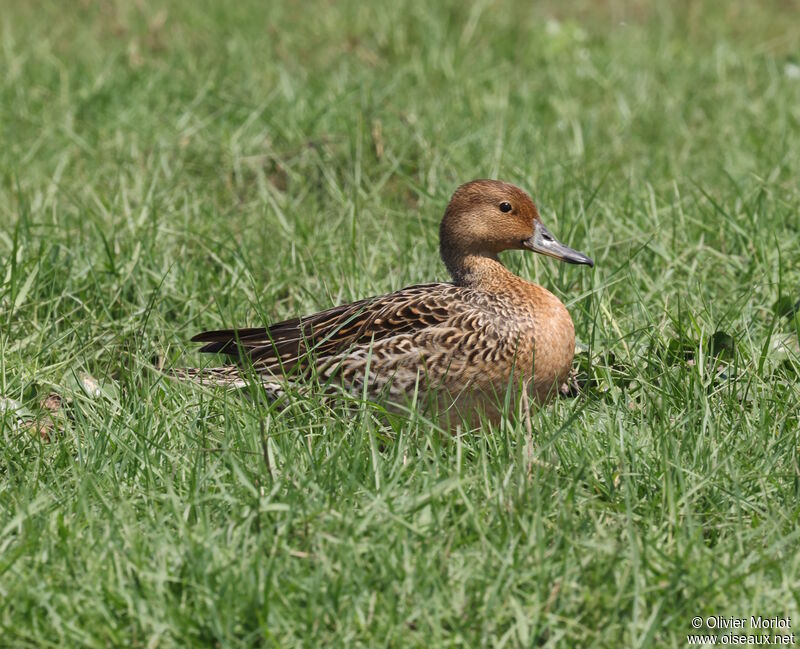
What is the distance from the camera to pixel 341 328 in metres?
4.32

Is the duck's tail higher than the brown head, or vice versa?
the brown head

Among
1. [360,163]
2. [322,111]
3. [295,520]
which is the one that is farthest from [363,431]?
[322,111]

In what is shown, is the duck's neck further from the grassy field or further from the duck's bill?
the grassy field

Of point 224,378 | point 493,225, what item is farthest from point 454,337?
point 224,378

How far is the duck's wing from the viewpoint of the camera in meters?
4.26

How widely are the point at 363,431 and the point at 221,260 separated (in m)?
1.97

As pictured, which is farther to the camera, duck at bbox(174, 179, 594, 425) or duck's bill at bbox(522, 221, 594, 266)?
duck's bill at bbox(522, 221, 594, 266)

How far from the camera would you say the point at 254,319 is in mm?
4879

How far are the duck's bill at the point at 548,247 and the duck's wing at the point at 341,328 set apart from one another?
0.34m

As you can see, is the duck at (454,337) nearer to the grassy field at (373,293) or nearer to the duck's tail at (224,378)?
the duck's tail at (224,378)

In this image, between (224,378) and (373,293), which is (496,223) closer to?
(373,293)

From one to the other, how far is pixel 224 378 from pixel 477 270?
1037mm

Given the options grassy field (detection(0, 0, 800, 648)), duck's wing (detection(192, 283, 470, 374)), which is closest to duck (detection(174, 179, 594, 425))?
duck's wing (detection(192, 283, 470, 374))

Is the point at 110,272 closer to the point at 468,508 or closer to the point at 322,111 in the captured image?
the point at 322,111
